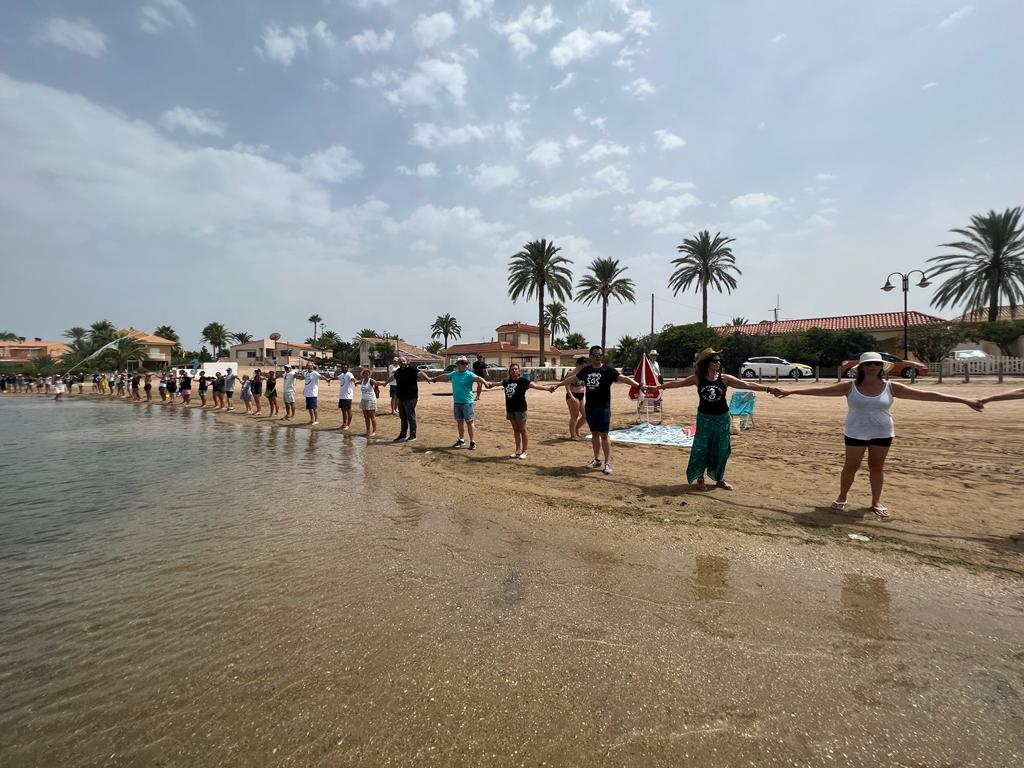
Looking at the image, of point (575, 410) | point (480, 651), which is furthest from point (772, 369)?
point (480, 651)

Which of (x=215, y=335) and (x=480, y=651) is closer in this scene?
(x=480, y=651)

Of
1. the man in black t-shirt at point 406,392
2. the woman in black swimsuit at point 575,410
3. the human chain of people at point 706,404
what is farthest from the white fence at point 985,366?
the man in black t-shirt at point 406,392

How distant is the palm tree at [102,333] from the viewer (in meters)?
53.4

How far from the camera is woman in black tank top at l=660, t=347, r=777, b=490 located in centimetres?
598

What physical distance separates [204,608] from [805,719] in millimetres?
3404

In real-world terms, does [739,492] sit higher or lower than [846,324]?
lower

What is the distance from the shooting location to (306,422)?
15031mm

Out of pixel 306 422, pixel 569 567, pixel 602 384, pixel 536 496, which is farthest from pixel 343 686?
pixel 306 422

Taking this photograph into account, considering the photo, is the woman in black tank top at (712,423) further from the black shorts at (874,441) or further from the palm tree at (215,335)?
the palm tree at (215,335)

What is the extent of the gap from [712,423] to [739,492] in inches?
35.3

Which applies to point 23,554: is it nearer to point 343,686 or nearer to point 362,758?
point 343,686

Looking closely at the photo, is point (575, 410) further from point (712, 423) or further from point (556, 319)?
point (556, 319)

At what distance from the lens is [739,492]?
5922 millimetres

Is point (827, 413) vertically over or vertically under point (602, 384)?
under
